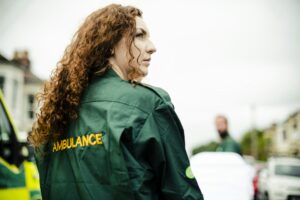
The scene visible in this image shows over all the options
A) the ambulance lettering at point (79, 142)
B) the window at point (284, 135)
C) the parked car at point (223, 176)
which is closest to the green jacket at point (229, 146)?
the parked car at point (223, 176)

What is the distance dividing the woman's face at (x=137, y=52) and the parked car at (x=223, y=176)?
41.7 inches

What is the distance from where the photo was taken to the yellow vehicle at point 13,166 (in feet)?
10.9

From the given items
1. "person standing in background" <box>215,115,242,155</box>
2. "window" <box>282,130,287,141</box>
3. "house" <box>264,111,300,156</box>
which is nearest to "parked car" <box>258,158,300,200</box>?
"person standing in background" <box>215,115,242,155</box>

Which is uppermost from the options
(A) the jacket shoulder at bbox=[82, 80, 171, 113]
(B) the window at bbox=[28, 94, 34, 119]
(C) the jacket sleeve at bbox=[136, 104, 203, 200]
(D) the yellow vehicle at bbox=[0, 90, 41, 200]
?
(A) the jacket shoulder at bbox=[82, 80, 171, 113]

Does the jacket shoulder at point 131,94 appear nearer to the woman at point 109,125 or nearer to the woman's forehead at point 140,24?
the woman at point 109,125

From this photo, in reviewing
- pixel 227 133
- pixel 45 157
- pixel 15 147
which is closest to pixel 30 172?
pixel 15 147

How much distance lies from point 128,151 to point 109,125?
129 millimetres

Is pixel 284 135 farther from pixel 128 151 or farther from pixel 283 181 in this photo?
pixel 128 151

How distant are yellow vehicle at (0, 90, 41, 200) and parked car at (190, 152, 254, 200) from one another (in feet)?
5.48

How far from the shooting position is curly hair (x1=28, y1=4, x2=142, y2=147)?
167 centimetres

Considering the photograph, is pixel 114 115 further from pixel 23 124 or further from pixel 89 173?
pixel 23 124

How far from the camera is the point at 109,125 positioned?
1447mm

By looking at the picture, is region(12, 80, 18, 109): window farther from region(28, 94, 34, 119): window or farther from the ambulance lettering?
the ambulance lettering

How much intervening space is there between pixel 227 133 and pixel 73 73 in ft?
18.3
